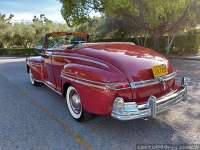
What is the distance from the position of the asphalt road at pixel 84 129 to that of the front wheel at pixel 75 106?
0.12 metres

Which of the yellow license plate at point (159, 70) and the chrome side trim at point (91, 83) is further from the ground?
the yellow license plate at point (159, 70)

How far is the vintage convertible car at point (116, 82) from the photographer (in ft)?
12.1

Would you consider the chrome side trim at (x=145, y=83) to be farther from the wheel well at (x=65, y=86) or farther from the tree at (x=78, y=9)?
the tree at (x=78, y=9)

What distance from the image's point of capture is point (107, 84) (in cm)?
369

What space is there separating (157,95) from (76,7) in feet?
49.3

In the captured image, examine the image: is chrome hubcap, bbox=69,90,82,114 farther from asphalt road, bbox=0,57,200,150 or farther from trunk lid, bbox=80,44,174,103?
trunk lid, bbox=80,44,174,103

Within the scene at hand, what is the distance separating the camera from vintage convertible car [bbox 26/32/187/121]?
3.69m

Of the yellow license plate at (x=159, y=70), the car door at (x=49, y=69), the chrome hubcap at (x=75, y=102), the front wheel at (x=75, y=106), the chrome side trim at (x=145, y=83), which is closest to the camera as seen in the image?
the chrome side trim at (x=145, y=83)

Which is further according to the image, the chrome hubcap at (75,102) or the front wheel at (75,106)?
the chrome hubcap at (75,102)

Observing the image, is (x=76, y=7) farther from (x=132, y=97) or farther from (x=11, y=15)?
(x=11, y=15)

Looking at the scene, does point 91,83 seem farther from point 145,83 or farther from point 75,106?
point 75,106

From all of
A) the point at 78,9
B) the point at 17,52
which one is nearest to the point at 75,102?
the point at 78,9

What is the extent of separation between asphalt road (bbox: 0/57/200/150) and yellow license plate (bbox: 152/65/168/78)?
0.86 m

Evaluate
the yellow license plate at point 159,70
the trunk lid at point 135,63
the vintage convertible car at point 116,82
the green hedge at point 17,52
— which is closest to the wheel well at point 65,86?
the vintage convertible car at point 116,82
